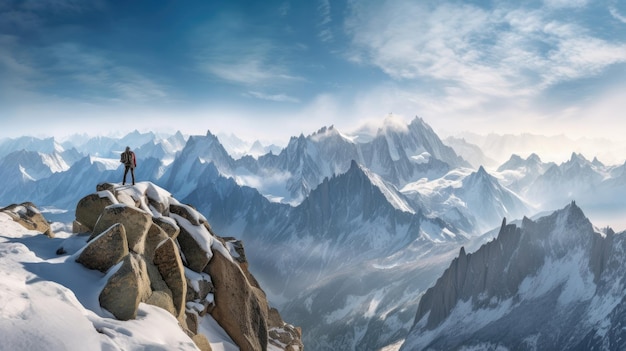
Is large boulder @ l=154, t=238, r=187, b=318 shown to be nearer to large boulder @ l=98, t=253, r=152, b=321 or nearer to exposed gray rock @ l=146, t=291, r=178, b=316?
exposed gray rock @ l=146, t=291, r=178, b=316

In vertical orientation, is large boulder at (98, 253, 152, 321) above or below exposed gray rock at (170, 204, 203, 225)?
below

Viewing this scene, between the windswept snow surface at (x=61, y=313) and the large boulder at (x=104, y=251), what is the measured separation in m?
0.41

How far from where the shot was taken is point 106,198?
89.9ft

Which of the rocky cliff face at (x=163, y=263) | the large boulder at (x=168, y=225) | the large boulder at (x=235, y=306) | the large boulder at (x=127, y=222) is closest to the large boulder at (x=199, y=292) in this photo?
the rocky cliff face at (x=163, y=263)

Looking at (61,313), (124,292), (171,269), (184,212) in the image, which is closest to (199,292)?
(171,269)

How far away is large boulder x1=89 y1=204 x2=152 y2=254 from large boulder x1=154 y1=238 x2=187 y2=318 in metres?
1.20

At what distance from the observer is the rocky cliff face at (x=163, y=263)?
2177cm

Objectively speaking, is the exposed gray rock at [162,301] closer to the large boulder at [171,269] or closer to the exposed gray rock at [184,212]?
the large boulder at [171,269]

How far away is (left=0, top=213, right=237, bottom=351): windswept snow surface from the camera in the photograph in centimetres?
1573

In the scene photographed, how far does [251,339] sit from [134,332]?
12846 millimetres

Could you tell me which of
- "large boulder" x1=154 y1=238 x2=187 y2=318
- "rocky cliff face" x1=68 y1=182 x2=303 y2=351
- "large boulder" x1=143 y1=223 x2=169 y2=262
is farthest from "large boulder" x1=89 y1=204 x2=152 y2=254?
"large boulder" x1=154 y1=238 x2=187 y2=318

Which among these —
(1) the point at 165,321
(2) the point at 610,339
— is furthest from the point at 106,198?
(2) the point at 610,339

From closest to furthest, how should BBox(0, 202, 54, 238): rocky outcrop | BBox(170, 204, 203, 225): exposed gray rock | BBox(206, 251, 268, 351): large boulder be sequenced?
BBox(206, 251, 268, 351): large boulder
BBox(0, 202, 54, 238): rocky outcrop
BBox(170, 204, 203, 225): exposed gray rock

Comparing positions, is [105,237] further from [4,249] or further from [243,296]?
[243,296]
